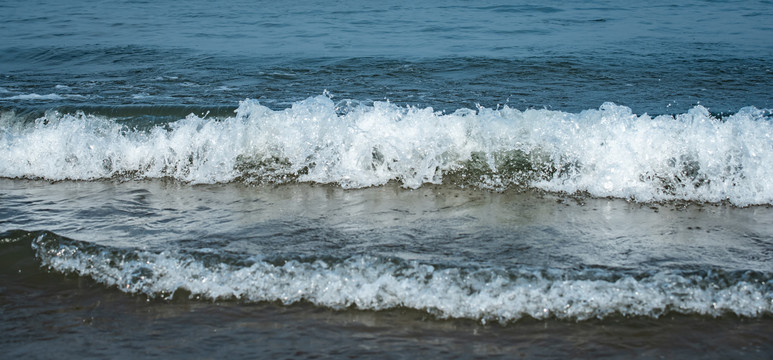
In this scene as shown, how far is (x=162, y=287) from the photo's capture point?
11.1 feet

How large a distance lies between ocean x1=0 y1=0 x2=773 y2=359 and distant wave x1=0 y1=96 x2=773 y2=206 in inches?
0.9

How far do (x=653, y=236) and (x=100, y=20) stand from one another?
1467 cm

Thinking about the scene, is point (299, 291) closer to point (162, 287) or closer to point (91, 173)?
point (162, 287)

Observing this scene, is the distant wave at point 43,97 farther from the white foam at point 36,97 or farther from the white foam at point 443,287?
the white foam at point 443,287

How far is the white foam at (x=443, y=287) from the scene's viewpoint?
3092 mm

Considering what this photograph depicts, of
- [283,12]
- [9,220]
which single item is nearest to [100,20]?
[283,12]

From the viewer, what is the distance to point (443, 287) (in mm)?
3242

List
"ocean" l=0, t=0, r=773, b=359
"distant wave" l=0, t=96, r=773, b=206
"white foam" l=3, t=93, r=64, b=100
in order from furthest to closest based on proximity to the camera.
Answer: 1. "white foam" l=3, t=93, r=64, b=100
2. "distant wave" l=0, t=96, r=773, b=206
3. "ocean" l=0, t=0, r=773, b=359

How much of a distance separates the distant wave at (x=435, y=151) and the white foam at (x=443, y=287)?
1813mm

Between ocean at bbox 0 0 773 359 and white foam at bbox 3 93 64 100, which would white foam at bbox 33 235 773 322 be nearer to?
ocean at bbox 0 0 773 359

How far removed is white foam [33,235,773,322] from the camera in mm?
3092

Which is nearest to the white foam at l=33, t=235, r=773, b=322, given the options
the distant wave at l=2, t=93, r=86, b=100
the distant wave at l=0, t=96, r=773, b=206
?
the distant wave at l=0, t=96, r=773, b=206

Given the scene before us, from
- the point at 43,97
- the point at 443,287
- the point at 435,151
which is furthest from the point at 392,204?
the point at 43,97

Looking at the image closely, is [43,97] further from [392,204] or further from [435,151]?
[392,204]
